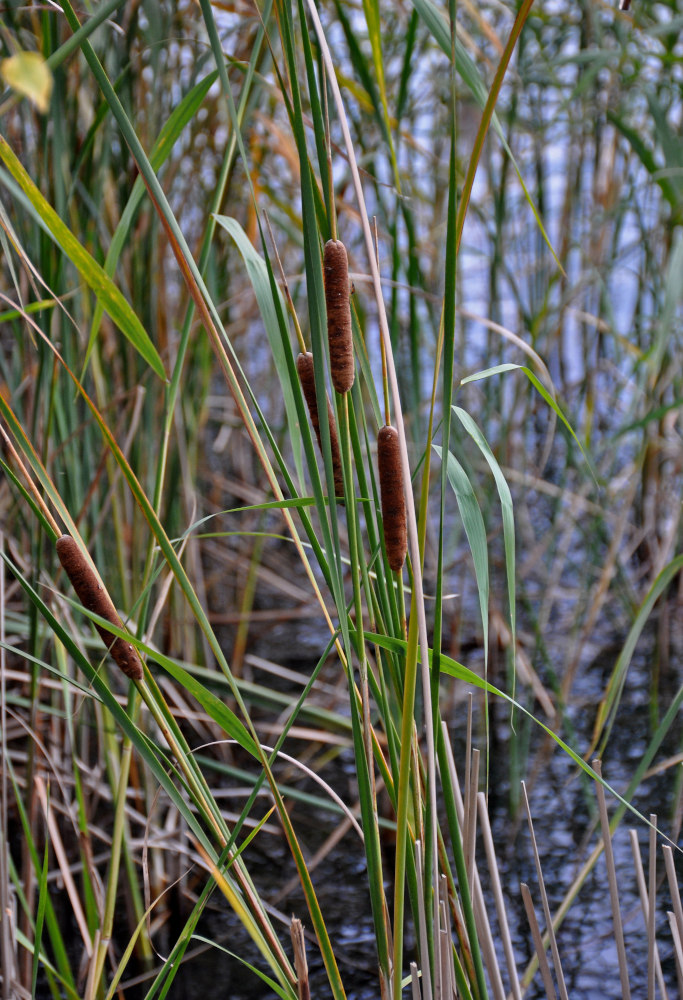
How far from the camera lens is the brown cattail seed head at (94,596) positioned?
0.39m

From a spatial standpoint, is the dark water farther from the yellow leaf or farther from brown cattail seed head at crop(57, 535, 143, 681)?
the yellow leaf

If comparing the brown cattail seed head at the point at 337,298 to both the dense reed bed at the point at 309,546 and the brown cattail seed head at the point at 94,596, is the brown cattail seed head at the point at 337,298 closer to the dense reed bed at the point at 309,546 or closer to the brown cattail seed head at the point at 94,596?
the dense reed bed at the point at 309,546

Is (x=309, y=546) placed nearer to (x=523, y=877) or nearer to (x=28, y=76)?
(x=28, y=76)

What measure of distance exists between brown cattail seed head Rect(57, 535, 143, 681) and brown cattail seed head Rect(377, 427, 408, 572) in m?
0.13

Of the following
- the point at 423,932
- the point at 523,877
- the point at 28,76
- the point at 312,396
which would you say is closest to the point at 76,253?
the point at 312,396

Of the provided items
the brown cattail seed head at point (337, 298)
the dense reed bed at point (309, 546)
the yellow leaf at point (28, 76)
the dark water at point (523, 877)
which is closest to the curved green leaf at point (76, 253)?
the dense reed bed at point (309, 546)

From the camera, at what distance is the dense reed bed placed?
1.38 ft

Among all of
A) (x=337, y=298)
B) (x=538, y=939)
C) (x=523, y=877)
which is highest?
(x=337, y=298)

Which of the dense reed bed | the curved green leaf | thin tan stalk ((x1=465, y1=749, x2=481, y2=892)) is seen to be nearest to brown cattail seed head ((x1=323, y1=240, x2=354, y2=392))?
the dense reed bed

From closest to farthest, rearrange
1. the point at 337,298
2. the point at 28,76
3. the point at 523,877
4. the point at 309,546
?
the point at 28,76 < the point at 337,298 < the point at 309,546 < the point at 523,877

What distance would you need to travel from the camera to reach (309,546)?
475 millimetres

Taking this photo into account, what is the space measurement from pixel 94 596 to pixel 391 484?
15 centimetres

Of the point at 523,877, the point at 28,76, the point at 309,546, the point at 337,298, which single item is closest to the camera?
the point at 28,76

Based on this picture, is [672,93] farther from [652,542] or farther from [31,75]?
[31,75]
